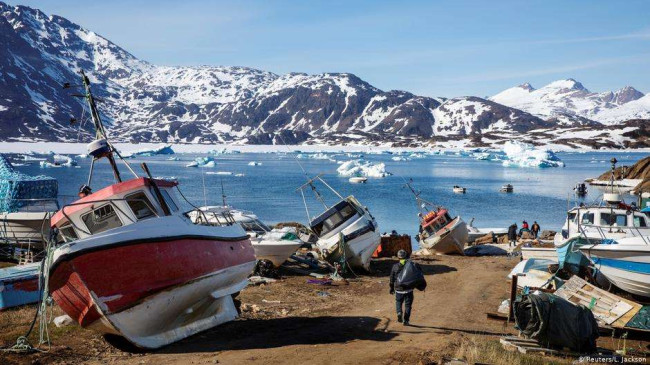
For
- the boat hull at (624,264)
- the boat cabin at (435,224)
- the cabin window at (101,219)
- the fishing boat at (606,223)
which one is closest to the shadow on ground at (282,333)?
the cabin window at (101,219)

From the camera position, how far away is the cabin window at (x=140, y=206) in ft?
43.8

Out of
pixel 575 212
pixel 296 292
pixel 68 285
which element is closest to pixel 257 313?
pixel 296 292

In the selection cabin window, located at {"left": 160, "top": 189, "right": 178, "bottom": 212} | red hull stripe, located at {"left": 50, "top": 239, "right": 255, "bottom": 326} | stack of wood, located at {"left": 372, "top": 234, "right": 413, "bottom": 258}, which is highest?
cabin window, located at {"left": 160, "top": 189, "right": 178, "bottom": 212}

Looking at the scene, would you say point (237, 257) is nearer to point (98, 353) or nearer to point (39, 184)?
point (98, 353)


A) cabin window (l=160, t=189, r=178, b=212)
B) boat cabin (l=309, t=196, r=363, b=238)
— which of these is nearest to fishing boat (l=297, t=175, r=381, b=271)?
boat cabin (l=309, t=196, r=363, b=238)

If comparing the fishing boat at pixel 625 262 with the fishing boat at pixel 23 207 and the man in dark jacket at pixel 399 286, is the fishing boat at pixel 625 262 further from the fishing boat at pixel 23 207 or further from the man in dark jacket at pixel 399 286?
the fishing boat at pixel 23 207

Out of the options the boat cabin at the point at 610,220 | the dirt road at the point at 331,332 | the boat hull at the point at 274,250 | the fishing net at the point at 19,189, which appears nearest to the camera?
the dirt road at the point at 331,332

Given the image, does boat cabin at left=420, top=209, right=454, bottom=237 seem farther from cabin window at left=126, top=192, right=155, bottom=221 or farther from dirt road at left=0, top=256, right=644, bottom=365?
cabin window at left=126, top=192, right=155, bottom=221

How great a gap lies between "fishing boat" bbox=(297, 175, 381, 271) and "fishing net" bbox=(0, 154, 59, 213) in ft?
43.2

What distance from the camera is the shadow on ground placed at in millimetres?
12789

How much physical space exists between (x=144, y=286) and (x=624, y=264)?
13360mm

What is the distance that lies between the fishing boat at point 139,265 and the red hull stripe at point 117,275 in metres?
0.02

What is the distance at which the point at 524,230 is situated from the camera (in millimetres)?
37188

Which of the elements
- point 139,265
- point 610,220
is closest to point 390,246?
point 610,220
